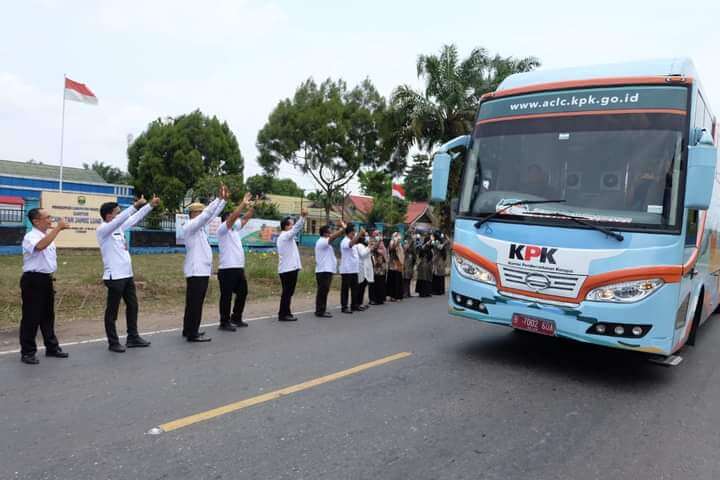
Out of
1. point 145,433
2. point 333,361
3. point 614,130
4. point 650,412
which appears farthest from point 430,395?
point 614,130

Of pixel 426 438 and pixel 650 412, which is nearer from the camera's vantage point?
pixel 426 438

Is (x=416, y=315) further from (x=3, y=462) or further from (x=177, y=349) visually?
(x=3, y=462)

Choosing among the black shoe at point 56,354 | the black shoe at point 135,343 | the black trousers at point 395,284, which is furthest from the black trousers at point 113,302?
the black trousers at point 395,284

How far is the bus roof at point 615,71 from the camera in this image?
5.63 metres

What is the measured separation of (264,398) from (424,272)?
9.26 metres

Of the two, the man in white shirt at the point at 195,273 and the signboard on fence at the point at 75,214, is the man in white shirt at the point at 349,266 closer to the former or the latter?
the man in white shirt at the point at 195,273

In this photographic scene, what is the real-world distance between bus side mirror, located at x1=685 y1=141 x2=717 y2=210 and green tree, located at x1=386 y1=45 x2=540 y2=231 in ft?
53.9

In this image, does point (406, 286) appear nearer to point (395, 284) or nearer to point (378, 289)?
point (395, 284)

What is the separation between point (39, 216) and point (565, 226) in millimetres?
5605

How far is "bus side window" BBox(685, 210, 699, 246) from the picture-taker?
523 cm

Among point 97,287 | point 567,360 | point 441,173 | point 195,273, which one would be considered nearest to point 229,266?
point 195,273

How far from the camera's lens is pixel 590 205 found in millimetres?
5309

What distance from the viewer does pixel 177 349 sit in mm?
6504

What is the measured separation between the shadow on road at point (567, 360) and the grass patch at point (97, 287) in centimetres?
607
